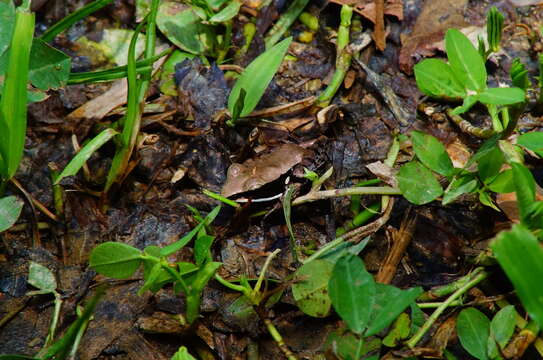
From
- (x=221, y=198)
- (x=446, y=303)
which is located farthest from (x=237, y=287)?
(x=446, y=303)

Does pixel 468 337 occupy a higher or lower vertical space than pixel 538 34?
lower

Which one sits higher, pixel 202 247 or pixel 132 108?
pixel 132 108

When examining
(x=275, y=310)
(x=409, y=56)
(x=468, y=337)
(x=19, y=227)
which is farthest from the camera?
(x=409, y=56)

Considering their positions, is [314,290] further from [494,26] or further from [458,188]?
[494,26]

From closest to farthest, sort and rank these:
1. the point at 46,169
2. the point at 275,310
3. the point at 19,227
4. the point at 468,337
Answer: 1. the point at 468,337
2. the point at 275,310
3. the point at 19,227
4. the point at 46,169

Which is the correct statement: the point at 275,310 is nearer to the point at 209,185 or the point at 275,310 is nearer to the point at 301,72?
the point at 209,185

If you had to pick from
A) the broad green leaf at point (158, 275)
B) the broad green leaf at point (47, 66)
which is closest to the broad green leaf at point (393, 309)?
the broad green leaf at point (158, 275)

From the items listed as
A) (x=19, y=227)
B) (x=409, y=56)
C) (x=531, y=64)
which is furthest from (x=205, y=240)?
(x=531, y=64)
